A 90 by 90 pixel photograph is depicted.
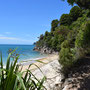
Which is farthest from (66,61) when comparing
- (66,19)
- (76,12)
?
(76,12)

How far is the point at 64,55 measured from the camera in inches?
163

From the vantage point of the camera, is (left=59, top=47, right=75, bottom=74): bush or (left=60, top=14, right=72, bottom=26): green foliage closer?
(left=59, top=47, right=75, bottom=74): bush

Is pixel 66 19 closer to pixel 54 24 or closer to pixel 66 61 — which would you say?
pixel 54 24

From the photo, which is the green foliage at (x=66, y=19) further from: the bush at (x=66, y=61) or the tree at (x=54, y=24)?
the bush at (x=66, y=61)

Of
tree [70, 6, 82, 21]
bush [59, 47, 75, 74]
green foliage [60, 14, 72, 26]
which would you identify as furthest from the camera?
green foliage [60, 14, 72, 26]

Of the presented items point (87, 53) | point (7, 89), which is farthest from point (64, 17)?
point (7, 89)

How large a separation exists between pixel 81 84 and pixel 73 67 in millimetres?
1525

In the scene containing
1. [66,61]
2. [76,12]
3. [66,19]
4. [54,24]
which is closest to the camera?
[66,61]

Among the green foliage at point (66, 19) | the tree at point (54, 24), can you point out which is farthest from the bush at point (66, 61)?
the tree at point (54, 24)

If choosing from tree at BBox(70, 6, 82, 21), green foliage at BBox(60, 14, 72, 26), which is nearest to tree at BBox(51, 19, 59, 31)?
green foliage at BBox(60, 14, 72, 26)

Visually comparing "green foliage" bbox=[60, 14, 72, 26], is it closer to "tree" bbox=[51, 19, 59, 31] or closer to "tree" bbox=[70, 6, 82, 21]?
"tree" bbox=[70, 6, 82, 21]

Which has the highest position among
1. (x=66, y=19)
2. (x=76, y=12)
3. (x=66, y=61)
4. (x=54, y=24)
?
(x=76, y=12)

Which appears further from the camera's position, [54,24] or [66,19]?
[54,24]

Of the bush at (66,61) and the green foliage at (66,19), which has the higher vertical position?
the green foliage at (66,19)
